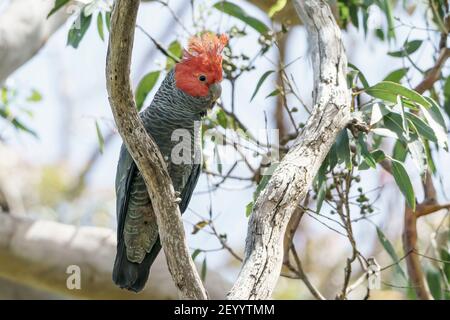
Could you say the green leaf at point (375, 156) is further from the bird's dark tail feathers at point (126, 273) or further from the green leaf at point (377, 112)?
the bird's dark tail feathers at point (126, 273)

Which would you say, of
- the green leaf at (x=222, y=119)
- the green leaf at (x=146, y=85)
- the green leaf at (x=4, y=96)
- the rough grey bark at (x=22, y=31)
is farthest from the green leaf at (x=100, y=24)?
the green leaf at (x=4, y=96)

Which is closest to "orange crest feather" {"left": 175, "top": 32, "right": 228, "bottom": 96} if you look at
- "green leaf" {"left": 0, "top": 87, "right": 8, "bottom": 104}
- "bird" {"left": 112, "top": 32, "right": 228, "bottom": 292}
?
"bird" {"left": 112, "top": 32, "right": 228, "bottom": 292}

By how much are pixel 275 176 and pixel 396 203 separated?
4.12 metres

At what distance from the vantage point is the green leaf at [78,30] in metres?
2.95

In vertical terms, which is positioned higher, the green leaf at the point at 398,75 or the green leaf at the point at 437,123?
the green leaf at the point at 398,75

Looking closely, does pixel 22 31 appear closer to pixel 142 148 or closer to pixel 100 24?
pixel 100 24

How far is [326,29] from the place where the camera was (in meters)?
2.52

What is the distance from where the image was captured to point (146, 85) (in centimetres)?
336

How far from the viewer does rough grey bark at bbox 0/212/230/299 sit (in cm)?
384

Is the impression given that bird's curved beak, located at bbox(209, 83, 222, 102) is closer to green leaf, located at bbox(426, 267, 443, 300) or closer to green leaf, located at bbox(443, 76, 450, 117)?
green leaf, located at bbox(443, 76, 450, 117)

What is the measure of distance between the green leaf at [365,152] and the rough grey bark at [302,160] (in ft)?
0.44

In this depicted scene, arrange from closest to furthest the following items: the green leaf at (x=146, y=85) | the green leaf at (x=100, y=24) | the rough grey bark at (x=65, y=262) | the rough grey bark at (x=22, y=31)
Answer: the green leaf at (x=100, y=24), the green leaf at (x=146, y=85), the rough grey bark at (x=22, y=31), the rough grey bark at (x=65, y=262)
